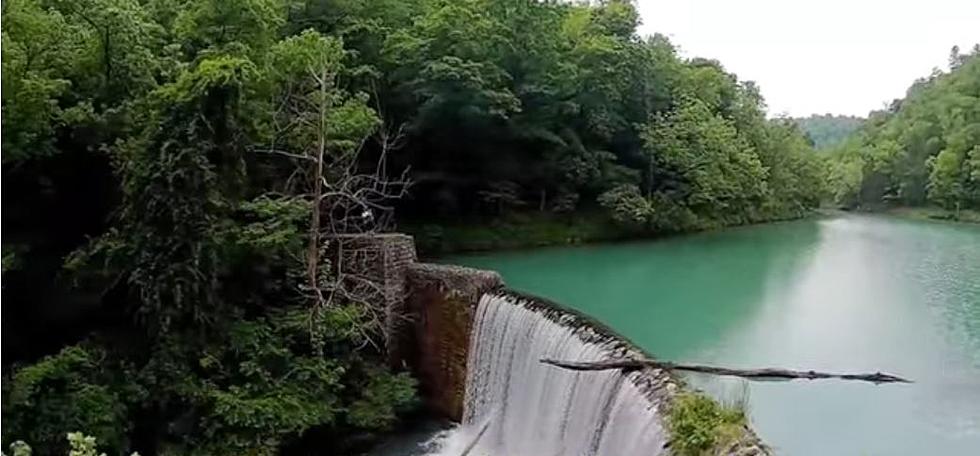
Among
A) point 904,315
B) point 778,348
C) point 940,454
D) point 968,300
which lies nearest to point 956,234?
point 968,300

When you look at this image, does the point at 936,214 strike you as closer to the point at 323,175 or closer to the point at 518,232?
the point at 518,232

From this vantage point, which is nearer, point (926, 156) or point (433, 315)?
point (433, 315)

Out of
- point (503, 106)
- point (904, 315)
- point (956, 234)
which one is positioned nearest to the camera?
point (904, 315)

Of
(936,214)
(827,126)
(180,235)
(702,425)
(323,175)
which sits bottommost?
(702,425)

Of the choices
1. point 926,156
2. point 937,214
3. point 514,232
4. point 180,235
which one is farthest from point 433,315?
point 926,156

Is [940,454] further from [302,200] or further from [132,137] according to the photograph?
[132,137]

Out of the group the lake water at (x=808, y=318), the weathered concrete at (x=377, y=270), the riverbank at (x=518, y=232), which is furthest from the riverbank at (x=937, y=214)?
the weathered concrete at (x=377, y=270)

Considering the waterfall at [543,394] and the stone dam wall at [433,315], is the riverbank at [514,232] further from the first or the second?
the waterfall at [543,394]
